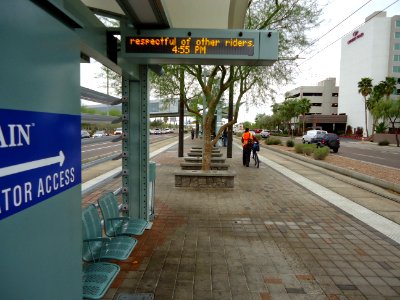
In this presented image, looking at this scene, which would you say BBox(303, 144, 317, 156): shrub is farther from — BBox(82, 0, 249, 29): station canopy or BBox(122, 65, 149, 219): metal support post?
BBox(122, 65, 149, 219): metal support post

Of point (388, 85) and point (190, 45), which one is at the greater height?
point (388, 85)

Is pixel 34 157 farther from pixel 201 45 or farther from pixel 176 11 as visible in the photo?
pixel 176 11

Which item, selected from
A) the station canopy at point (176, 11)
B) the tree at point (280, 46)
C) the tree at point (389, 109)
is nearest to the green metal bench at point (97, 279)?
the station canopy at point (176, 11)

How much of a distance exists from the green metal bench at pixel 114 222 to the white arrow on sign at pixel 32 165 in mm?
2680

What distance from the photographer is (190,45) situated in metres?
4.76

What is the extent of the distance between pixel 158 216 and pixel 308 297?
13.1 ft

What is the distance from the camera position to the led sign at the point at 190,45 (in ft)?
15.5

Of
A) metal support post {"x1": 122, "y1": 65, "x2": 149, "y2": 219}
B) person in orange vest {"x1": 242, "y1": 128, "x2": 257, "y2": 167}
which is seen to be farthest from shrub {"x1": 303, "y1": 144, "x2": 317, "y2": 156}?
metal support post {"x1": 122, "y1": 65, "x2": 149, "y2": 219}

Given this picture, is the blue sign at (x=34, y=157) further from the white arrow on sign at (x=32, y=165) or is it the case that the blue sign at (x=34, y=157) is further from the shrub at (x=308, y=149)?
the shrub at (x=308, y=149)

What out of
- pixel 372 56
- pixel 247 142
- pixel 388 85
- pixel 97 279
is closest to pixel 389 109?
pixel 388 85

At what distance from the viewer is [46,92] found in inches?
65.6

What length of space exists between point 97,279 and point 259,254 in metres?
2.80

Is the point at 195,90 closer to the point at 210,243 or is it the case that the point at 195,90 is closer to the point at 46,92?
the point at 210,243

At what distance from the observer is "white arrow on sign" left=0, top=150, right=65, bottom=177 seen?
132 cm
